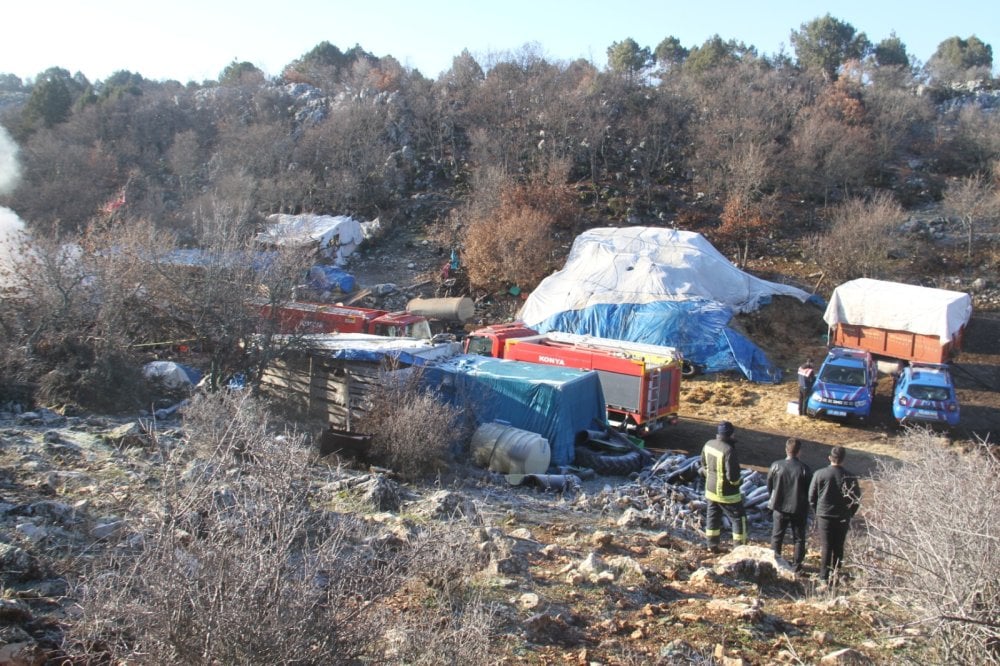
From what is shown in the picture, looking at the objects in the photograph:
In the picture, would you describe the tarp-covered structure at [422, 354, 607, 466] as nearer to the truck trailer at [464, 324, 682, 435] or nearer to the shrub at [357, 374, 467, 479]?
the truck trailer at [464, 324, 682, 435]

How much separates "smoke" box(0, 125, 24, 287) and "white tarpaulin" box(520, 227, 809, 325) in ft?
45.7

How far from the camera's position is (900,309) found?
67.0ft

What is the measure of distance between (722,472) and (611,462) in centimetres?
515

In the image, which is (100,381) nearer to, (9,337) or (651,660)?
(9,337)

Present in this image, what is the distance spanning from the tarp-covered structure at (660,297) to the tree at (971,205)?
9304 mm

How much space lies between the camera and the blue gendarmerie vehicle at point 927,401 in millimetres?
16141

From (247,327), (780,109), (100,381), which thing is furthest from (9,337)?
(780,109)

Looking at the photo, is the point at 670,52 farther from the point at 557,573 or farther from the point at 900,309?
the point at 557,573

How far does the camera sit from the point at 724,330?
21.4m

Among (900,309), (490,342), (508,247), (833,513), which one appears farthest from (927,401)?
(508,247)

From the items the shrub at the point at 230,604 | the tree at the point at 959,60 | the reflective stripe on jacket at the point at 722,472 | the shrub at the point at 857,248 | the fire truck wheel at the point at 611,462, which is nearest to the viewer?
the shrub at the point at 230,604

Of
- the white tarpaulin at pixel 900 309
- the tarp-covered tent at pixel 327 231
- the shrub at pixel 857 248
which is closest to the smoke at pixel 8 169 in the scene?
the tarp-covered tent at pixel 327 231

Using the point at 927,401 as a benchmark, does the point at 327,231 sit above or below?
above

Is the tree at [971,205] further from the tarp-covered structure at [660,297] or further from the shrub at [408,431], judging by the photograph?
→ the shrub at [408,431]
